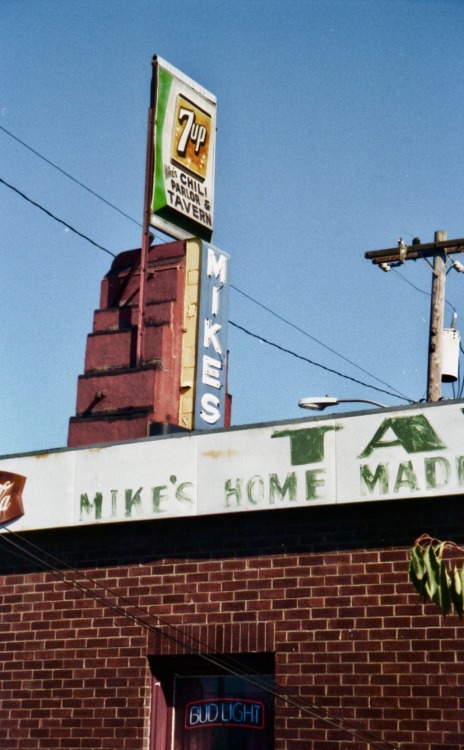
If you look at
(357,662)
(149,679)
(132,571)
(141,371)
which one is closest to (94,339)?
(141,371)

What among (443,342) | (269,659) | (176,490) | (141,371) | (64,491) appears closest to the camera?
(269,659)

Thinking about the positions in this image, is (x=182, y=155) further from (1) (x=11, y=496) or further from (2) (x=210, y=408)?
(1) (x=11, y=496)

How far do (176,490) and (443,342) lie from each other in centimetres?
918

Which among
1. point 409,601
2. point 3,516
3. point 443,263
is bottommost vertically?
point 409,601

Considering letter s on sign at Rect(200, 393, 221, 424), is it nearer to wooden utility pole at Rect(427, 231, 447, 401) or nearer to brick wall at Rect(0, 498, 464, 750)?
brick wall at Rect(0, 498, 464, 750)

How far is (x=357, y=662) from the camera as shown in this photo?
1030cm

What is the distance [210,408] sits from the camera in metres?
14.6

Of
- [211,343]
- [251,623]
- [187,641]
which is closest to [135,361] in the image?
[211,343]

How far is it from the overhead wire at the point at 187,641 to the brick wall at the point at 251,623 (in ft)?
0.14

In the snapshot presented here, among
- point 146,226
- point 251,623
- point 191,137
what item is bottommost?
point 251,623

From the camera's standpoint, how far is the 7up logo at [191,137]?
1584 centimetres

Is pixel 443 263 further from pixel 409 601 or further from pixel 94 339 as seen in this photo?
pixel 409 601

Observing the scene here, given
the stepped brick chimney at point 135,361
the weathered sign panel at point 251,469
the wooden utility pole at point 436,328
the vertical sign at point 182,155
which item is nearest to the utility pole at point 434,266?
the wooden utility pole at point 436,328

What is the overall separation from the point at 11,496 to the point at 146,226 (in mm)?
4312
